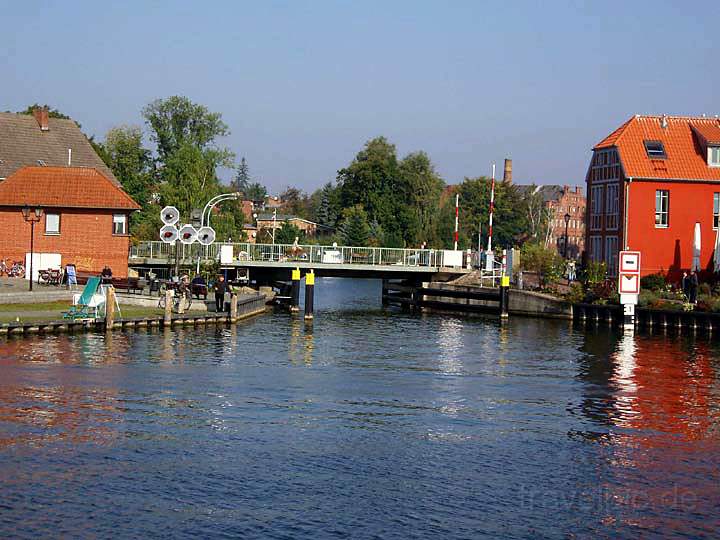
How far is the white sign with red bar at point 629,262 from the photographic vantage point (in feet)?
161

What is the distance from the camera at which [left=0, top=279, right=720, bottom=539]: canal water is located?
1745 centimetres

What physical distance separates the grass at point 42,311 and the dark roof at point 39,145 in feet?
76.4

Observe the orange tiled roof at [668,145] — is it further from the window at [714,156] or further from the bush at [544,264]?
the bush at [544,264]

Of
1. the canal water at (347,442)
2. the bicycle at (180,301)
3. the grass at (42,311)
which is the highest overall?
the bicycle at (180,301)

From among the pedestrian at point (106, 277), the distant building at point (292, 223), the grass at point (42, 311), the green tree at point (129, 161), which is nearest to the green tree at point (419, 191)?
the distant building at point (292, 223)

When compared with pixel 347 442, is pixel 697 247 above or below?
above

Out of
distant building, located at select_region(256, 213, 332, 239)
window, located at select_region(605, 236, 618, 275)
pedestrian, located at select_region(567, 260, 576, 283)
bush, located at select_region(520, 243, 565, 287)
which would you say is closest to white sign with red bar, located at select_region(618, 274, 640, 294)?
bush, located at select_region(520, 243, 565, 287)

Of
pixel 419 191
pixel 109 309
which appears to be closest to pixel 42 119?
pixel 109 309

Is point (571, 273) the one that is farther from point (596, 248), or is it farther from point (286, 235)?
point (286, 235)

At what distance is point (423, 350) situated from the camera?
131 ft

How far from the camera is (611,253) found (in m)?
63.3

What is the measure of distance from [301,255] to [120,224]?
41.0 feet

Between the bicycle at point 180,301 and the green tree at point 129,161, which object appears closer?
the bicycle at point 180,301

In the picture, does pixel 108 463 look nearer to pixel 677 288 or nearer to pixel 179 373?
pixel 179 373
